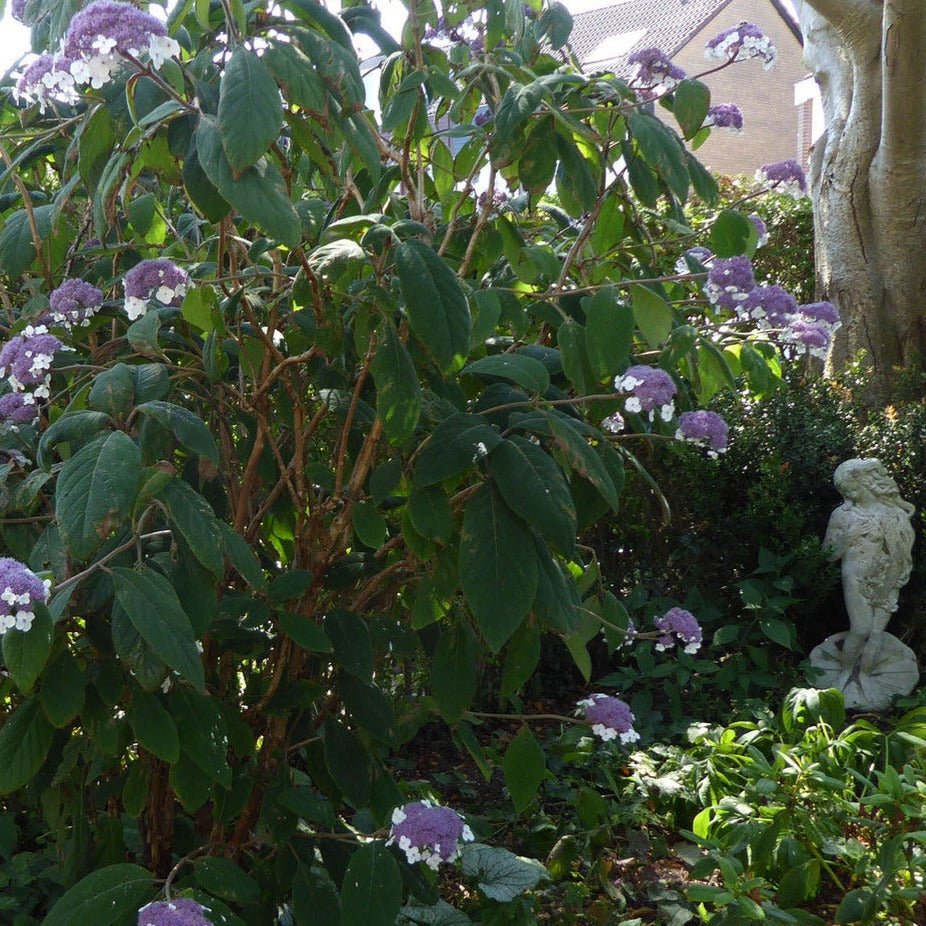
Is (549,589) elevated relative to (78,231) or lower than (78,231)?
lower

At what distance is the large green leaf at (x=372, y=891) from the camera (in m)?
1.75

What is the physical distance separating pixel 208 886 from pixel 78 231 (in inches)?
56.5

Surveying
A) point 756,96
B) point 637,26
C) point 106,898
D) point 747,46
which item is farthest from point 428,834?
point 637,26

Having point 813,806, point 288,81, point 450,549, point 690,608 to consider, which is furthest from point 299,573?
point 690,608

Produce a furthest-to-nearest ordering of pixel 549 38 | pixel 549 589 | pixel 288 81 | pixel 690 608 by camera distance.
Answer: pixel 690 608
pixel 549 38
pixel 549 589
pixel 288 81

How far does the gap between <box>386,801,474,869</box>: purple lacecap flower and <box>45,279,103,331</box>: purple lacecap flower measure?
1071mm

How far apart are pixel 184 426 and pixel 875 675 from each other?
3725 mm

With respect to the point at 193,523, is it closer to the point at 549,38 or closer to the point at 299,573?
the point at 299,573

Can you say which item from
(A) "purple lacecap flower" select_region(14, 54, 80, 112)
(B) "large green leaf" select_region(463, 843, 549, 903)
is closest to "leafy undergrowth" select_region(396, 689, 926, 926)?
(B) "large green leaf" select_region(463, 843, 549, 903)

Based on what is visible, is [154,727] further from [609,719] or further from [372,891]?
[609,719]

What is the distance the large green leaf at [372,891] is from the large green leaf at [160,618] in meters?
0.53

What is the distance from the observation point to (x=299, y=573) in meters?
1.98

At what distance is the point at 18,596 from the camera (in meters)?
1.35

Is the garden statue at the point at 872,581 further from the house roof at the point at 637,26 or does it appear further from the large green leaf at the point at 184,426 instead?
the house roof at the point at 637,26
